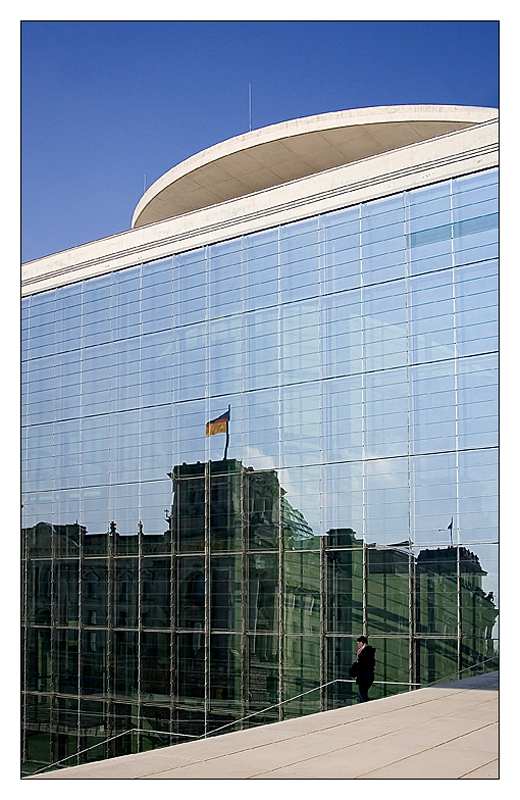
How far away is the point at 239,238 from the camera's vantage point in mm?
26547

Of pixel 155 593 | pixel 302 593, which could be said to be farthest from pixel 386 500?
pixel 155 593

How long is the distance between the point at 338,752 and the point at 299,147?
22.9 metres

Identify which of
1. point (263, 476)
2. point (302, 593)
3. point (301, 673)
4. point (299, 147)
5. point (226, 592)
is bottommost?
point (301, 673)

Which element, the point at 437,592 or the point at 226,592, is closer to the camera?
the point at 437,592

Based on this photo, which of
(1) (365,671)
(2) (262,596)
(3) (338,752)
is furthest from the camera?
(2) (262,596)

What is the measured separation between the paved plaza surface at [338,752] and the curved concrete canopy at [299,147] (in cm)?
1919

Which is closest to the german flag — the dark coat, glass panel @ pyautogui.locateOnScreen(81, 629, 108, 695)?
glass panel @ pyautogui.locateOnScreen(81, 629, 108, 695)

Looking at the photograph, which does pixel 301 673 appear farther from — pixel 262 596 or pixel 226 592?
pixel 226 592

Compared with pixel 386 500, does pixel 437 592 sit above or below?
below

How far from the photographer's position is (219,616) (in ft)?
82.3

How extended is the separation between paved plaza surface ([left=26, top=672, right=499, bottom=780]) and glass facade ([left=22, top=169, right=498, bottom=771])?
8.94 metres
